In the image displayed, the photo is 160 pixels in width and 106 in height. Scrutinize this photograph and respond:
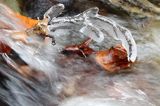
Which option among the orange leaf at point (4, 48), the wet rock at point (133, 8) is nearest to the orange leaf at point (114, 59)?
the orange leaf at point (4, 48)

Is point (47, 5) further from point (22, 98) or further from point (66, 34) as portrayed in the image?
point (22, 98)

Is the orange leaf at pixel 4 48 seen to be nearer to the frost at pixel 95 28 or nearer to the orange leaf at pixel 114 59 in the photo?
the frost at pixel 95 28

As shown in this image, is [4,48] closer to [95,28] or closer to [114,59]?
[95,28]

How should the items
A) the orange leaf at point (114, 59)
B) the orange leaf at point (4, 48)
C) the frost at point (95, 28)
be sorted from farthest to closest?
1. the frost at point (95, 28)
2. the orange leaf at point (114, 59)
3. the orange leaf at point (4, 48)

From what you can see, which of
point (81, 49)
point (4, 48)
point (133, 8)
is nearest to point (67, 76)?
point (81, 49)

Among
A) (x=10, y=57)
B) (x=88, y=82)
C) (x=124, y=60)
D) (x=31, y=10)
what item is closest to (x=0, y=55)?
(x=10, y=57)
